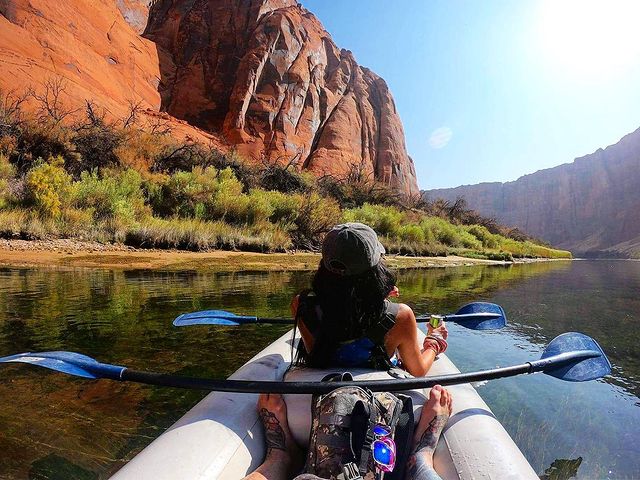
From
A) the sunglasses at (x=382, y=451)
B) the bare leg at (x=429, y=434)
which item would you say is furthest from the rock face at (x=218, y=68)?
the sunglasses at (x=382, y=451)

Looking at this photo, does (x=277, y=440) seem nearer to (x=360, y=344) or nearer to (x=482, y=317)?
(x=360, y=344)

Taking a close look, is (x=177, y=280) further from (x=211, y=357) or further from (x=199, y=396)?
(x=199, y=396)

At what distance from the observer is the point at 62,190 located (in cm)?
974

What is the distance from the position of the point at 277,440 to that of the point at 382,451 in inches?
18.2

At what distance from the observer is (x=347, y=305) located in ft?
5.79

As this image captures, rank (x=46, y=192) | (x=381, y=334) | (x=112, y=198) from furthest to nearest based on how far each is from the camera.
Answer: (x=112, y=198) < (x=46, y=192) < (x=381, y=334)

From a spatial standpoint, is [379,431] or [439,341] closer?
[379,431]

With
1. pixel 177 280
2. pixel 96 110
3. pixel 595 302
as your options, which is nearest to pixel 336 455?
pixel 177 280

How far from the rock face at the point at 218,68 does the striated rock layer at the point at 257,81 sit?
8 centimetres

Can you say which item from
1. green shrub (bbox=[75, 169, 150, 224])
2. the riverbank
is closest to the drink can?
the riverbank

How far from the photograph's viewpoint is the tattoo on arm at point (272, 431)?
1.56m

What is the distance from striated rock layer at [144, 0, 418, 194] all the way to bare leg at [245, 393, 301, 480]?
2726 cm

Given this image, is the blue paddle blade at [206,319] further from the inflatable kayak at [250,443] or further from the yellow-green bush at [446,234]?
the yellow-green bush at [446,234]

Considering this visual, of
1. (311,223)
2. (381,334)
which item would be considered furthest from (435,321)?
(311,223)
